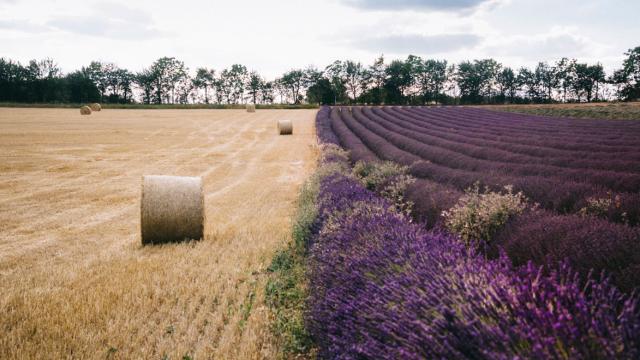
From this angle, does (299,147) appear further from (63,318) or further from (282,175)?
(63,318)

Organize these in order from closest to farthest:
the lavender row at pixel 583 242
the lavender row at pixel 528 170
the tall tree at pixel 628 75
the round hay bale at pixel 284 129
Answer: the lavender row at pixel 583 242 < the lavender row at pixel 528 170 < the round hay bale at pixel 284 129 < the tall tree at pixel 628 75

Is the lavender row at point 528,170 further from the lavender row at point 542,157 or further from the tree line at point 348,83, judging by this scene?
the tree line at point 348,83

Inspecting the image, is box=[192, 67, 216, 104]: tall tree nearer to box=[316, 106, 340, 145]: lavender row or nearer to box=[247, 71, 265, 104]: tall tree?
box=[247, 71, 265, 104]: tall tree

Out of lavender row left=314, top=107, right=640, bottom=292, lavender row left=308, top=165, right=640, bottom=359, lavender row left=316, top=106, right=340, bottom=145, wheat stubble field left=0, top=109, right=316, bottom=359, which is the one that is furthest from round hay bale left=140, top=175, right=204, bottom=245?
lavender row left=316, top=106, right=340, bottom=145

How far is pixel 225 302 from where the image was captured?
421 cm

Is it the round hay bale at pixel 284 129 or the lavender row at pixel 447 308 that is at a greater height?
the round hay bale at pixel 284 129

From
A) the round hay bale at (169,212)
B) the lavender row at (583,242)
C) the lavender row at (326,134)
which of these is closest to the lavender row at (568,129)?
the lavender row at (326,134)

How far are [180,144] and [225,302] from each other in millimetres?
17278

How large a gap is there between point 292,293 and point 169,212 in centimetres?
296

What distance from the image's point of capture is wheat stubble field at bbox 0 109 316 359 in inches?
135

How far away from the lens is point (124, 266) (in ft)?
16.8

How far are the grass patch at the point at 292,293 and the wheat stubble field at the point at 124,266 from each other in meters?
0.13

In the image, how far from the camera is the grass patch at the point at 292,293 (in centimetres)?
327

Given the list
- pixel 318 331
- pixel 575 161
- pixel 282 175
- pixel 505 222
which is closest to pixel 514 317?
pixel 318 331
